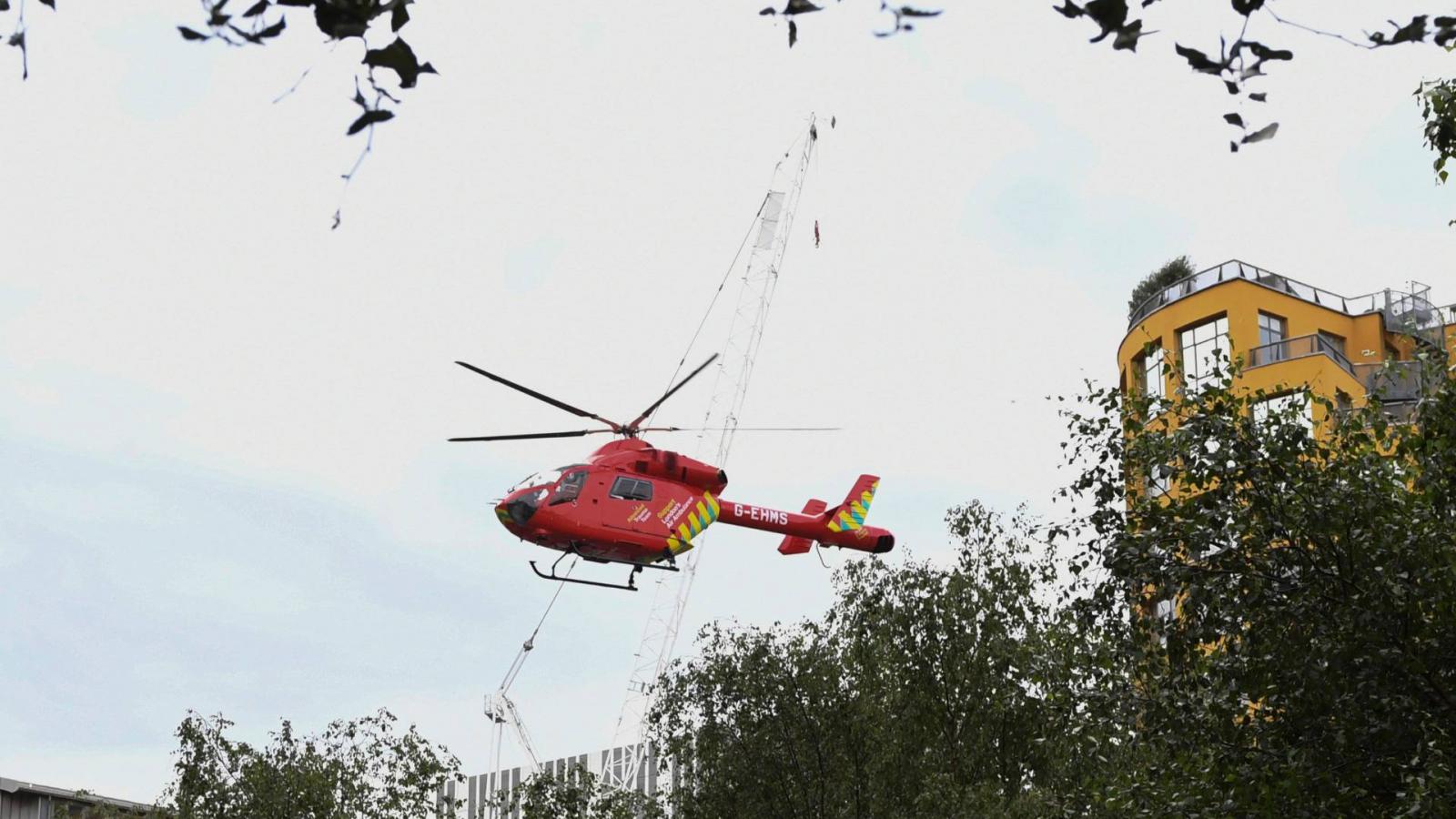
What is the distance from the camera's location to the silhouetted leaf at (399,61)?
611 cm

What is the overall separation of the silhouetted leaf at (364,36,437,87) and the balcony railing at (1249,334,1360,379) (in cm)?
4543

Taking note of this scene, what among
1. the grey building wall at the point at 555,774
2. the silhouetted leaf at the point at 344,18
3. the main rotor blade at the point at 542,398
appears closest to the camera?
the silhouetted leaf at the point at 344,18

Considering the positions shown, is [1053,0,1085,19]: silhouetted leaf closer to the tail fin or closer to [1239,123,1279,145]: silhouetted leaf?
[1239,123,1279,145]: silhouetted leaf

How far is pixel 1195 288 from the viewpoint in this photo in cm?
5303

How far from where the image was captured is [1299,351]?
5012 cm

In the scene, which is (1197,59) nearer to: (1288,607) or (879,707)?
(1288,607)

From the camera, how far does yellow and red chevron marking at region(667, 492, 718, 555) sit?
3912 centimetres

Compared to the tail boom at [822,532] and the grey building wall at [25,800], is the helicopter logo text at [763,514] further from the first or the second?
the grey building wall at [25,800]

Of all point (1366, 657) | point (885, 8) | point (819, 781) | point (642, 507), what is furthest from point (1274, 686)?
point (819, 781)

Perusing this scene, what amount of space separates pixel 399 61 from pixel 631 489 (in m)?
33.1

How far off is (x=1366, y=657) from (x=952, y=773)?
2290 centimetres

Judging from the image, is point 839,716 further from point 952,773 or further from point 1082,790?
point 1082,790

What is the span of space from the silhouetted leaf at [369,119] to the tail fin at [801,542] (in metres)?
41.1

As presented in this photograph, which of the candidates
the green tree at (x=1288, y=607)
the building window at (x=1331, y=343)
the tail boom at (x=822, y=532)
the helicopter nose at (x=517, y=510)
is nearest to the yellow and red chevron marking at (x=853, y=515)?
the tail boom at (x=822, y=532)
